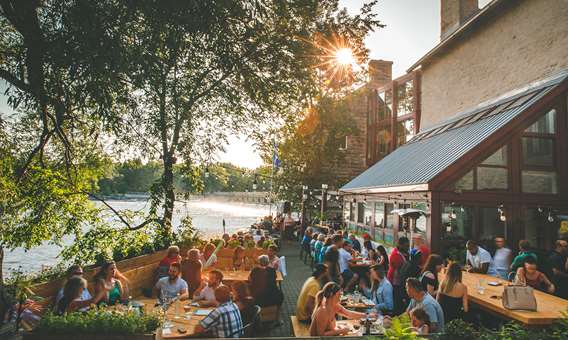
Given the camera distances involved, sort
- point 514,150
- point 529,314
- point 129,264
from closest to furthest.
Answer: point 529,314 → point 129,264 → point 514,150

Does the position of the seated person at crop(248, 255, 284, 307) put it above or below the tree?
below

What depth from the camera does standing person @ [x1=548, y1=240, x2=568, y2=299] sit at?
26.3 feet

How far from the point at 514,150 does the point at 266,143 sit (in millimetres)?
8334

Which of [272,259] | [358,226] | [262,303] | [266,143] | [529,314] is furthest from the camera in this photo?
[358,226]

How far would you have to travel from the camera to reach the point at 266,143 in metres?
12.8

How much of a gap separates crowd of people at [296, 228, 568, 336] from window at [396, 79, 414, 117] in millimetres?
16379

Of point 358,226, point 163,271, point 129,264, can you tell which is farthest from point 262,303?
point 358,226

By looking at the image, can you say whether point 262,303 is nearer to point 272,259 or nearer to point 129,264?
point 272,259

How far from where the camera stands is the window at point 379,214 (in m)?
16.3

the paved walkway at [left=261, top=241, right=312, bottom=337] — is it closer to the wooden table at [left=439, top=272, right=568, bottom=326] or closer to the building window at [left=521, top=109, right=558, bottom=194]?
the wooden table at [left=439, top=272, right=568, bottom=326]

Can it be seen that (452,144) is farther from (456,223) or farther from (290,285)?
(290,285)

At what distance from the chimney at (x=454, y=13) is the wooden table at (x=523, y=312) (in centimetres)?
1721

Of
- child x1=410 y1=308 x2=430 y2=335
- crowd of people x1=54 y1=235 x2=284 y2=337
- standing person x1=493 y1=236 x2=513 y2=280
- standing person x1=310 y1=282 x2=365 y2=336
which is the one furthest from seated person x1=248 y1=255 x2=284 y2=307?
standing person x1=493 y1=236 x2=513 y2=280

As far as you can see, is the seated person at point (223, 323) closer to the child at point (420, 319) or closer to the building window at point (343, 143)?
the child at point (420, 319)
